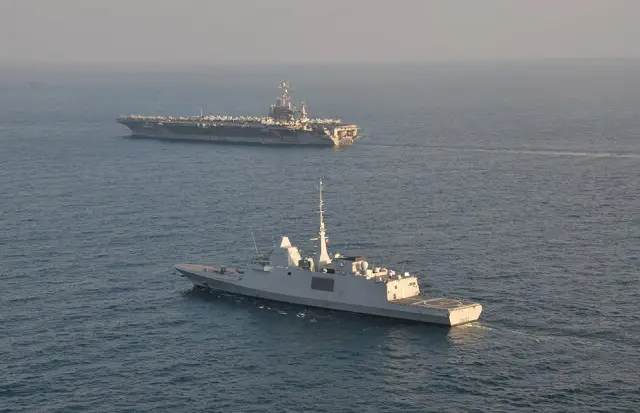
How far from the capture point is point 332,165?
135000 mm

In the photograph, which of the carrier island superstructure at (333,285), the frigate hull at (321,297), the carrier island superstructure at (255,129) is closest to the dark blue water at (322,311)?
the frigate hull at (321,297)

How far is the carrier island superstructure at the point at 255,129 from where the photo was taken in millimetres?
160263

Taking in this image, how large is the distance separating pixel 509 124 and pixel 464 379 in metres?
136

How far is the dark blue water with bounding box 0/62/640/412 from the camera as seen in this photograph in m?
53.1

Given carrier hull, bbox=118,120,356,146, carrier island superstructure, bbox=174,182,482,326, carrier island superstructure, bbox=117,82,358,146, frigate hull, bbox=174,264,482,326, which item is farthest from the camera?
carrier hull, bbox=118,120,356,146

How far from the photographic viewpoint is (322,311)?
2645 inches

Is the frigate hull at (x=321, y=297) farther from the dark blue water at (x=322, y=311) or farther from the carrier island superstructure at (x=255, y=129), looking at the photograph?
the carrier island superstructure at (x=255, y=129)

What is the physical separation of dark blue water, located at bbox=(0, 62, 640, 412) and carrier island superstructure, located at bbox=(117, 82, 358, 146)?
77.0 ft

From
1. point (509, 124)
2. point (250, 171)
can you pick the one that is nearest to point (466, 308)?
point (250, 171)

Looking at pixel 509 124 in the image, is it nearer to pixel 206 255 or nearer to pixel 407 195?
pixel 407 195

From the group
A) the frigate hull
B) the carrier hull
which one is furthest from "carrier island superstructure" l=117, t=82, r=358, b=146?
the frigate hull

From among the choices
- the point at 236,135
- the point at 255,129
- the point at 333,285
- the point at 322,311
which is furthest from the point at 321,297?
the point at 236,135

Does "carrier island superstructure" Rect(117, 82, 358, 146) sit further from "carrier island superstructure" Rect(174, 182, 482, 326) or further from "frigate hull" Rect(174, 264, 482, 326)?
"carrier island superstructure" Rect(174, 182, 482, 326)

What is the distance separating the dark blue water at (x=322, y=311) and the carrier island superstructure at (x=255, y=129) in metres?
23.5
